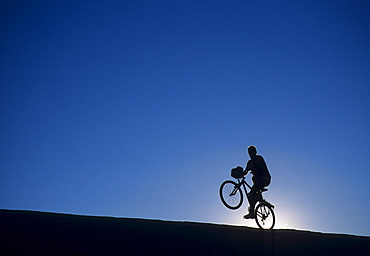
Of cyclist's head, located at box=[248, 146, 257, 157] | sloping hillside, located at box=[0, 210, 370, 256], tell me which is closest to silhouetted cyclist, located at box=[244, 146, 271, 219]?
cyclist's head, located at box=[248, 146, 257, 157]

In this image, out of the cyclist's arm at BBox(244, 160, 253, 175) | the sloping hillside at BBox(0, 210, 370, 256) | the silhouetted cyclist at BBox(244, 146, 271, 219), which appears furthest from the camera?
the cyclist's arm at BBox(244, 160, 253, 175)

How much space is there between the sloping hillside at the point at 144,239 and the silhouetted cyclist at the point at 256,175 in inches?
37.5

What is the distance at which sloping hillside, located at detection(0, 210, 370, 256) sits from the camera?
837cm

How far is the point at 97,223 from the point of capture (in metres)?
11.2

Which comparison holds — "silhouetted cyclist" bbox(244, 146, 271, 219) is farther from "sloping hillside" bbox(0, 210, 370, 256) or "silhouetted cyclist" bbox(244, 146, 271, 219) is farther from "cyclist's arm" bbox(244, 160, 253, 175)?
"sloping hillside" bbox(0, 210, 370, 256)

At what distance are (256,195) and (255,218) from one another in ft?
2.62

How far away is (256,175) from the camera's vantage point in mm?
Result: 13227

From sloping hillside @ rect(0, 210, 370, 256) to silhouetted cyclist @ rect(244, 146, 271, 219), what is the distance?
37.5 inches

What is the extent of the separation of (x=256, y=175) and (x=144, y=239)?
5.07 m

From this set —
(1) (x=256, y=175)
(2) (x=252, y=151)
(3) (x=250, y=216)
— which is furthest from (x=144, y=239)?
(2) (x=252, y=151)

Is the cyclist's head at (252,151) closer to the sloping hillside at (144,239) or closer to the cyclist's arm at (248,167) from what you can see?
the cyclist's arm at (248,167)

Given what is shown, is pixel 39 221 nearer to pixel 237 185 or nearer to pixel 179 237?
pixel 179 237

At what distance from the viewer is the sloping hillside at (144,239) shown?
837cm

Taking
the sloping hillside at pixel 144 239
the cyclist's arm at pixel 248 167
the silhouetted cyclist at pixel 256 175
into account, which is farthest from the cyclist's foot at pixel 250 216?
the cyclist's arm at pixel 248 167
